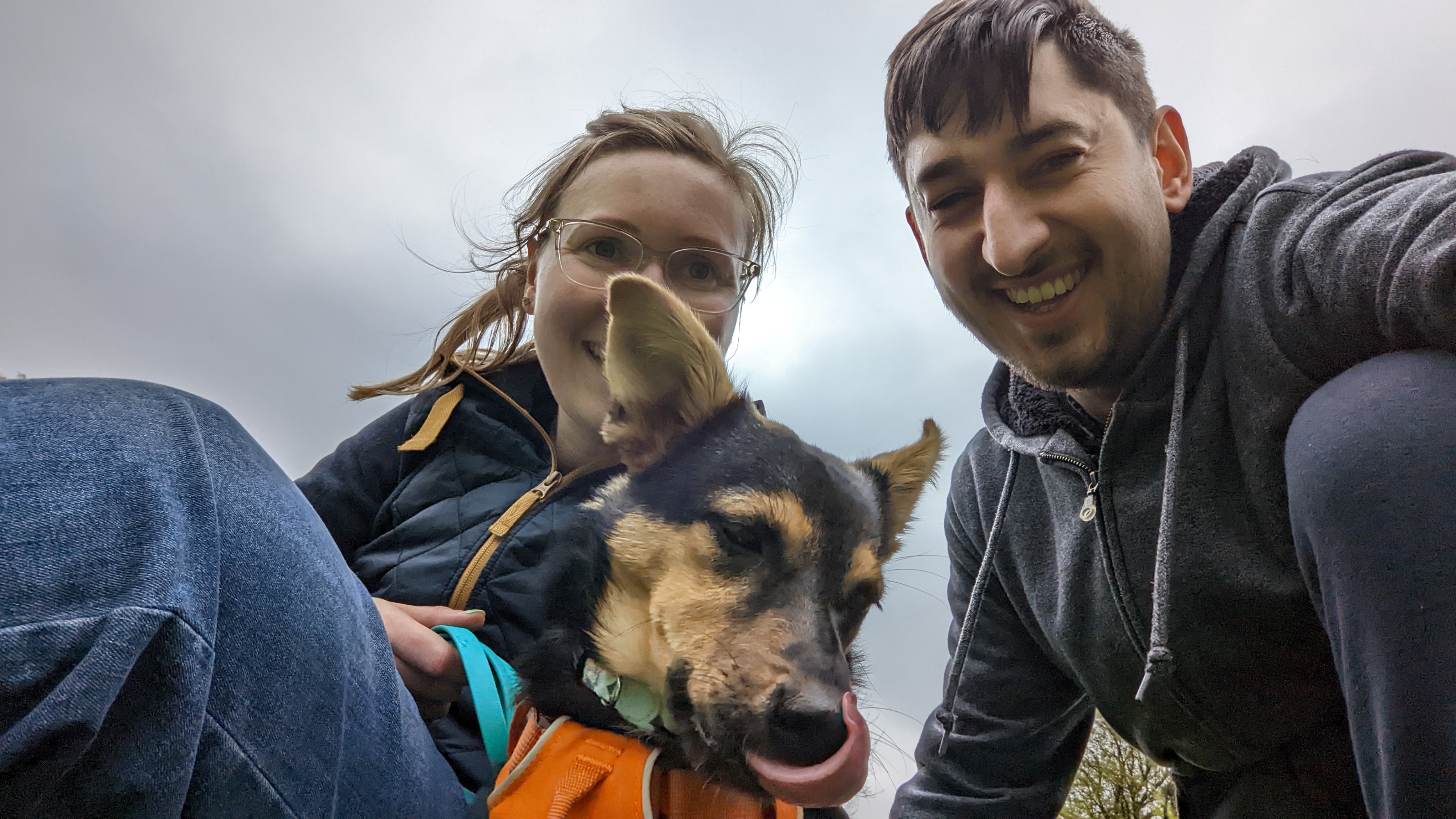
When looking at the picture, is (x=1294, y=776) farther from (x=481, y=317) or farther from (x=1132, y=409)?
(x=481, y=317)

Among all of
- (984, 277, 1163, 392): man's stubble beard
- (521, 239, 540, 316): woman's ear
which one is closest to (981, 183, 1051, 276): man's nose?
(984, 277, 1163, 392): man's stubble beard

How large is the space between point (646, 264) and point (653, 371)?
47 centimetres

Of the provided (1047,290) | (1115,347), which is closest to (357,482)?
(1047,290)

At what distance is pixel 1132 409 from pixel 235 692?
1.93m

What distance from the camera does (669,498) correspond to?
4.46 feet

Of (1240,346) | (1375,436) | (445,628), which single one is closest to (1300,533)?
(1375,436)

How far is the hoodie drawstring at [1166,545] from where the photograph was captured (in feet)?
5.33

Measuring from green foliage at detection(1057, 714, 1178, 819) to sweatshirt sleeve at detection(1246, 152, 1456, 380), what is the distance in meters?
6.17

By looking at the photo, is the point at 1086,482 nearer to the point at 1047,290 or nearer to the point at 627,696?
the point at 1047,290

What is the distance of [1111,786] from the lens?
24.0 feet

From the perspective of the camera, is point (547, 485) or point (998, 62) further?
point (547, 485)

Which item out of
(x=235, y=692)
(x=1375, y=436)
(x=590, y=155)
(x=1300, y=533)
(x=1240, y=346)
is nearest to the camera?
(x=235, y=692)

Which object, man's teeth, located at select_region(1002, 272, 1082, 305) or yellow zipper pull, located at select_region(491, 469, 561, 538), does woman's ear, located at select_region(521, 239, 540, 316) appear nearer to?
yellow zipper pull, located at select_region(491, 469, 561, 538)

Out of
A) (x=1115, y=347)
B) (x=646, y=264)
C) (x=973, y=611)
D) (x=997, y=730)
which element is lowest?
(x=997, y=730)
